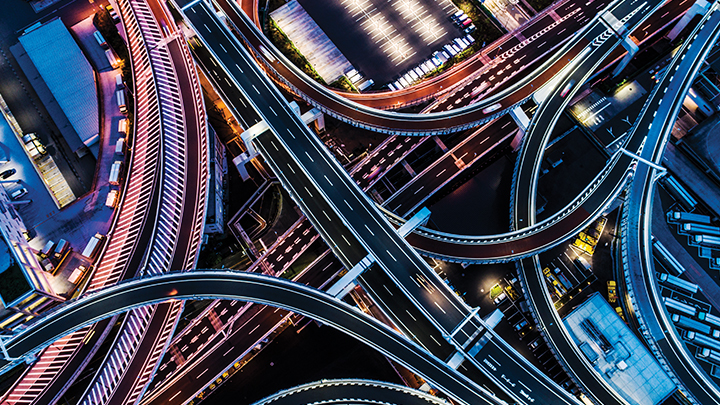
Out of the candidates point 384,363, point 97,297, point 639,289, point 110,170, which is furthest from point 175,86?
point 639,289

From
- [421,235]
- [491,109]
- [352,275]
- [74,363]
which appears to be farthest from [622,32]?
[74,363]

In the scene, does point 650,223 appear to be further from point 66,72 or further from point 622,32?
point 66,72

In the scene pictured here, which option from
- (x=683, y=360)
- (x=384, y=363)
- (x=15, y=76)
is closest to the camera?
(x=683, y=360)

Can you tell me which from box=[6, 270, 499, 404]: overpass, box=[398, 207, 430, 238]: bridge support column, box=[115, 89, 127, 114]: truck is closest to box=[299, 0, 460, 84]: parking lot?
box=[398, 207, 430, 238]: bridge support column

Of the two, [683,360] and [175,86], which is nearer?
[683,360]

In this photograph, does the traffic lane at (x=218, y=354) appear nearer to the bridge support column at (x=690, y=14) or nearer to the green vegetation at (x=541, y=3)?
the green vegetation at (x=541, y=3)

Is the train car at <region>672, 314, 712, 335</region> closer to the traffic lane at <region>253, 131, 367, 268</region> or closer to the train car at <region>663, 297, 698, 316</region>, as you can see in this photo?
the train car at <region>663, 297, 698, 316</region>

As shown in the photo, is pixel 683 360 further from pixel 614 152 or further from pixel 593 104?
pixel 593 104
